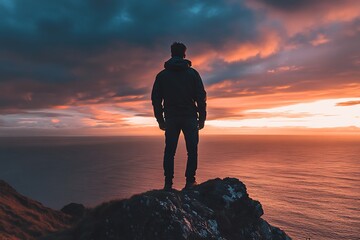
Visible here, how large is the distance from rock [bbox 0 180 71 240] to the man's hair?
8051 millimetres

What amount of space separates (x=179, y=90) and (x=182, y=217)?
365cm

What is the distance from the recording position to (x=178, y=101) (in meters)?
8.69

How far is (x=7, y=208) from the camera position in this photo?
12234 mm

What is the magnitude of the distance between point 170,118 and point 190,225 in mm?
3239

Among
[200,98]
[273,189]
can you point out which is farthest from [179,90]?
[273,189]

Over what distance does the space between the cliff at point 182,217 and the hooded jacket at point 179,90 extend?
2.43 m

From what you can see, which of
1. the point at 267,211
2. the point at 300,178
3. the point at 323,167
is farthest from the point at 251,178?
the point at 323,167

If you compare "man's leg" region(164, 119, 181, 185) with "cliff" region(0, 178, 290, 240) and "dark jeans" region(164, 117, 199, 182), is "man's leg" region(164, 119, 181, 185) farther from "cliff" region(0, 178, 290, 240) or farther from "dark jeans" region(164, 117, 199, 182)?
"cliff" region(0, 178, 290, 240)

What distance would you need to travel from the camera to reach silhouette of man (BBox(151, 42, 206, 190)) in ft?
28.5

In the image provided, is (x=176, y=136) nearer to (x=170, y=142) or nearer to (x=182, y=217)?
(x=170, y=142)

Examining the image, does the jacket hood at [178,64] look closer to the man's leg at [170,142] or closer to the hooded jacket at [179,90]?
the hooded jacket at [179,90]

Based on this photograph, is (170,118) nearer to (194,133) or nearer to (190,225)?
(194,133)

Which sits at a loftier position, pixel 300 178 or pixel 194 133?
pixel 194 133

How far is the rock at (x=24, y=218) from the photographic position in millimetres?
10562
